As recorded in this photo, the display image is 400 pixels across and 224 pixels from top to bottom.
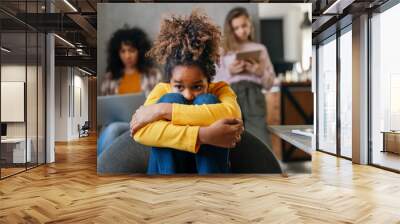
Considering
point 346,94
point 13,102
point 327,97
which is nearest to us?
point 13,102

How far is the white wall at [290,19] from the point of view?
6.54 metres

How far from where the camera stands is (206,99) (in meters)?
6.39

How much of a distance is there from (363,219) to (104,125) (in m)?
4.14

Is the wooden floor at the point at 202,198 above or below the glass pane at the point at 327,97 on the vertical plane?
below

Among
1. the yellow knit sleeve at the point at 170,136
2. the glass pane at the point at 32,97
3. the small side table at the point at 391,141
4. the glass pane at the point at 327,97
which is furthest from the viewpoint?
the glass pane at the point at 327,97

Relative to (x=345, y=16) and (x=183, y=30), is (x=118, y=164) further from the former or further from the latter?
(x=345, y=16)

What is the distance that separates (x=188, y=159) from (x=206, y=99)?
99 centimetres

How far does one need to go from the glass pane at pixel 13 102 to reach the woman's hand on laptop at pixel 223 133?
3.28 m

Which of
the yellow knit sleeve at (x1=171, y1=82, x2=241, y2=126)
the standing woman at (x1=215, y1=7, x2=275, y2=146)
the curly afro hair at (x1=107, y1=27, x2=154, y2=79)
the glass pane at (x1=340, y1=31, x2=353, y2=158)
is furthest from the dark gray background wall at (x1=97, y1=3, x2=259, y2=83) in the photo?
the glass pane at (x1=340, y1=31, x2=353, y2=158)

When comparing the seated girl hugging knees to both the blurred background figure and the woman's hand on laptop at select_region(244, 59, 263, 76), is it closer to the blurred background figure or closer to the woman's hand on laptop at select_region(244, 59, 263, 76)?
the blurred background figure

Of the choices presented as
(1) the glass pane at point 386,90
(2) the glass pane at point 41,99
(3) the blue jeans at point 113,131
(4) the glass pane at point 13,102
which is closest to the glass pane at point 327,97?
(1) the glass pane at point 386,90

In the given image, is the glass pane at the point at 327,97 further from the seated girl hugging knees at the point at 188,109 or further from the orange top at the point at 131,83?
the orange top at the point at 131,83

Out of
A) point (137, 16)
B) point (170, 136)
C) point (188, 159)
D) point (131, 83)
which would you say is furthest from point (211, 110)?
point (137, 16)

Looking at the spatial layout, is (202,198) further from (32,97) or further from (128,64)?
(32,97)
